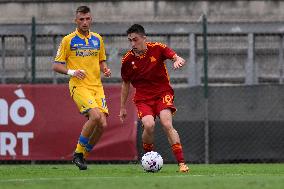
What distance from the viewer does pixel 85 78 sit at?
1473 cm

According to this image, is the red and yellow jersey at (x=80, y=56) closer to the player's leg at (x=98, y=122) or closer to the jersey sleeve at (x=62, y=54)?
the jersey sleeve at (x=62, y=54)

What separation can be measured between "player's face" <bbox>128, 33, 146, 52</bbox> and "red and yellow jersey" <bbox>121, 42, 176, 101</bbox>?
0.13 meters

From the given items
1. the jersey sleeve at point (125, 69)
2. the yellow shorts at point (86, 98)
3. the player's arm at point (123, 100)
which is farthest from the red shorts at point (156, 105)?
the yellow shorts at point (86, 98)

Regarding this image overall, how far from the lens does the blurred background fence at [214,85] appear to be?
1816cm

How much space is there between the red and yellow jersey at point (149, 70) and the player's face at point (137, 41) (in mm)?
135

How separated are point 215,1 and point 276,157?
769cm

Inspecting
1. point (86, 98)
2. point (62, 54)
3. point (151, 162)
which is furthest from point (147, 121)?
point (62, 54)

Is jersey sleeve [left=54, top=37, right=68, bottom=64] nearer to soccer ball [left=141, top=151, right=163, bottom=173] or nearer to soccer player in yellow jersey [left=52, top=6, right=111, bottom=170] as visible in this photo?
soccer player in yellow jersey [left=52, top=6, right=111, bottom=170]

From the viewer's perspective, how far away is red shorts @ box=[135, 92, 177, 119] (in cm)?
1404

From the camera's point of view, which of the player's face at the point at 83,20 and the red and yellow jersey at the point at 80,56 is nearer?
the player's face at the point at 83,20

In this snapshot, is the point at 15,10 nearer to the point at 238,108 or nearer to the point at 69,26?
the point at 69,26

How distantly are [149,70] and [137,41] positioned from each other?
0.48m

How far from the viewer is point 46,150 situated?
1805cm

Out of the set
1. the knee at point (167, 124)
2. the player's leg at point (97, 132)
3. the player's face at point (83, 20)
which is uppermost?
the player's face at point (83, 20)
